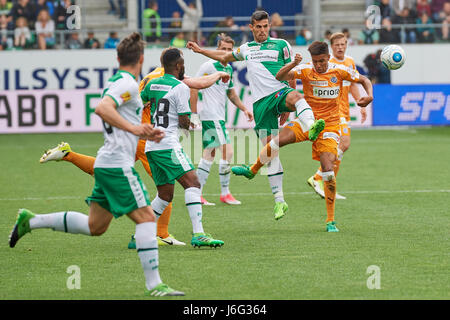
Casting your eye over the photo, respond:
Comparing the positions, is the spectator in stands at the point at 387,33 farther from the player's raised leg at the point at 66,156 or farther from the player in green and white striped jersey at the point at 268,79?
the player's raised leg at the point at 66,156

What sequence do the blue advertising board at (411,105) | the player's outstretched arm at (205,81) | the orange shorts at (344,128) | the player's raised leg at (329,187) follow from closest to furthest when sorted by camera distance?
the player's outstretched arm at (205,81)
the player's raised leg at (329,187)
the orange shorts at (344,128)
the blue advertising board at (411,105)

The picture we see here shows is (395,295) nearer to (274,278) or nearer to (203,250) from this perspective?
(274,278)

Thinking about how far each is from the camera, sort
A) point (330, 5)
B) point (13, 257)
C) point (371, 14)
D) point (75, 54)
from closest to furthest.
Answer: point (13, 257) → point (75, 54) → point (371, 14) → point (330, 5)

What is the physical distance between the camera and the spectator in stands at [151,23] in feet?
85.6

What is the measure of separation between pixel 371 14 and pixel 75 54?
9.29 meters

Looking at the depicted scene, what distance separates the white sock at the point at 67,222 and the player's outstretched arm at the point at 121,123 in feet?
3.21

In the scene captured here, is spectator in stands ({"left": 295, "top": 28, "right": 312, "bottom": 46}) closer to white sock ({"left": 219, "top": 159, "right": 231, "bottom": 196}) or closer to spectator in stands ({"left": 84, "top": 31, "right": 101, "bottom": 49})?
spectator in stands ({"left": 84, "top": 31, "right": 101, "bottom": 49})

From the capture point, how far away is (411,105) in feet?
80.9

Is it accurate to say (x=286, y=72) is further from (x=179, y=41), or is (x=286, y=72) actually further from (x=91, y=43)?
(x=91, y=43)

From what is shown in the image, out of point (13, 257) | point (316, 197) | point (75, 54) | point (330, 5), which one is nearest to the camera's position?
point (13, 257)

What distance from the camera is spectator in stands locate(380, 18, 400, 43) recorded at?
26.0 metres

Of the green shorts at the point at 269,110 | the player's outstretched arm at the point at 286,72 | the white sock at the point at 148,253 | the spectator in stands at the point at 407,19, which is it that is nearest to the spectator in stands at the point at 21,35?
the spectator in stands at the point at 407,19

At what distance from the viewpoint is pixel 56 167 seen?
17781 millimetres

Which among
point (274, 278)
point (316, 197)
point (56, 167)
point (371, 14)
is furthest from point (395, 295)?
point (371, 14)
